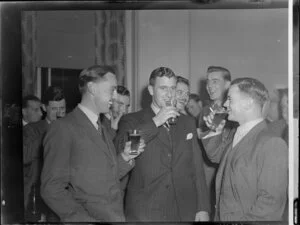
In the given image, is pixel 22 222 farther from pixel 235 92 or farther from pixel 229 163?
pixel 235 92

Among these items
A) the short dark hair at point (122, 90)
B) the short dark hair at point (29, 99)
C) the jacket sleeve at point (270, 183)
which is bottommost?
the jacket sleeve at point (270, 183)

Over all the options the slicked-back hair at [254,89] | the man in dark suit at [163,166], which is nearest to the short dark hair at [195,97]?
the man in dark suit at [163,166]

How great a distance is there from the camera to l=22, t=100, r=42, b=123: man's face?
242 centimetres

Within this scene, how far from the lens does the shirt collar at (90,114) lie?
2.40 meters

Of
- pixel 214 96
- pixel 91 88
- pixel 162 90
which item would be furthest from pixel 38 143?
pixel 214 96

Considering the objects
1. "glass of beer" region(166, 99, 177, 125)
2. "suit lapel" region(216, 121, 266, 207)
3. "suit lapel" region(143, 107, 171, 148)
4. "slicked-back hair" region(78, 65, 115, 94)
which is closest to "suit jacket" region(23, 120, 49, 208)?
"slicked-back hair" region(78, 65, 115, 94)

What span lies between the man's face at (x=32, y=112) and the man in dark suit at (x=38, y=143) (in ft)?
0.09

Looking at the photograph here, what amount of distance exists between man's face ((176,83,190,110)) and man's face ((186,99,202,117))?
0.08ft

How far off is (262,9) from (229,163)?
0.91 metres

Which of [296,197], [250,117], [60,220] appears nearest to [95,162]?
[60,220]

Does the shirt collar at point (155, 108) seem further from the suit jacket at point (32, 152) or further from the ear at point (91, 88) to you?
the suit jacket at point (32, 152)

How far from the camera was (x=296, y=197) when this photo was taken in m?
2.37

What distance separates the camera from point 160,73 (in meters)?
2.40

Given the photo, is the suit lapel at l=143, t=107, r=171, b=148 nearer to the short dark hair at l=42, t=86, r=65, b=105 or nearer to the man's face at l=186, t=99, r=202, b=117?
the man's face at l=186, t=99, r=202, b=117
